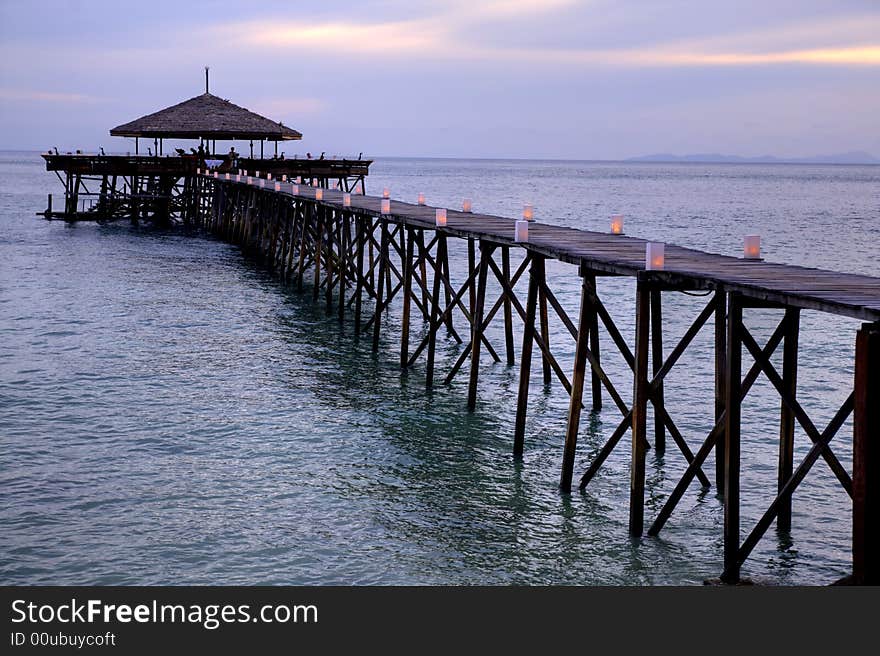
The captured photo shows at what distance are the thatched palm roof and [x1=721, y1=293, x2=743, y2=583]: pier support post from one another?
4090 cm

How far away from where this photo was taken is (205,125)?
47.8m

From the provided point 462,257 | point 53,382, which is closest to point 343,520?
point 53,382

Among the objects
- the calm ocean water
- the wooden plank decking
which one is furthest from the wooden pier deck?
the calm ocean water

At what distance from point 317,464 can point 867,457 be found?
277 inches

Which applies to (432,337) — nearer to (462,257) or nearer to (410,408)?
(410,408)

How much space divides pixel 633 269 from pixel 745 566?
9.79 feet

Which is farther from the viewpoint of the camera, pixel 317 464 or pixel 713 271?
pixel 317 464

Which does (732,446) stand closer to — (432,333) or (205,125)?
(432,333)

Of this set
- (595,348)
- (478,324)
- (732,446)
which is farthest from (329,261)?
(732,446)

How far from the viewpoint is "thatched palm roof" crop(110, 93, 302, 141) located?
47281mm

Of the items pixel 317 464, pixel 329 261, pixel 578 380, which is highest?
pixel 329 261

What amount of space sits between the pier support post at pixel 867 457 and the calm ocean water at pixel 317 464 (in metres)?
1.95

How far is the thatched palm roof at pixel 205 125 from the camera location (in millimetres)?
47281

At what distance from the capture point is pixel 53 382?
55.7 ft
